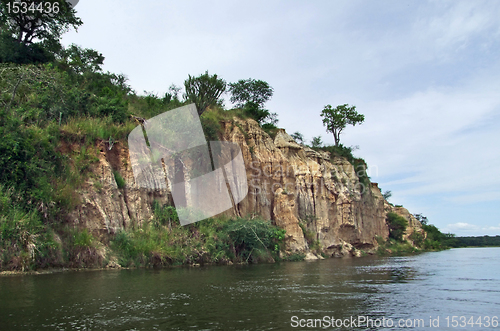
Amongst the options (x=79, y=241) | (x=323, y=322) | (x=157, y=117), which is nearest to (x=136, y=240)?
(x=79, y=241)

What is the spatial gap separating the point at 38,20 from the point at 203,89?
12.7m

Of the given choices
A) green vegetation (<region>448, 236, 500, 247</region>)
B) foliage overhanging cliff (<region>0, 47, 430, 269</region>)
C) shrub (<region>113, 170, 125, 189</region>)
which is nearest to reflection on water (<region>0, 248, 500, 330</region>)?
foliage overhanging cliff (<region>0, 47, 430, 269</region>)

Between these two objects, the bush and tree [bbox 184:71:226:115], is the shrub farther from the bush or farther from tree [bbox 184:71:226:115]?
the bush

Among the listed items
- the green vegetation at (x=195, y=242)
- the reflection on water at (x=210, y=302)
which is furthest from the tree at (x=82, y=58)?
the reflection on water at (x=210, y=302)

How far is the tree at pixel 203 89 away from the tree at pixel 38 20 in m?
9.66

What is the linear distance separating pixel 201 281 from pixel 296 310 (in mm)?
5552

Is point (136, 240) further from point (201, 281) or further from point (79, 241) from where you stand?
point (201, 281)

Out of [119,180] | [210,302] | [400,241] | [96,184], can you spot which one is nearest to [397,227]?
[400,241]

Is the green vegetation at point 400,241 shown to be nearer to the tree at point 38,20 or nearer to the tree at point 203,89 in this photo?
the tree at point 203,89

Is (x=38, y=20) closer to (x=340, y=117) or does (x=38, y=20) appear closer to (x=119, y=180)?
(x=119, y=180)

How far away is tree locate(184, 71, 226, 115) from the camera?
93.6 ft

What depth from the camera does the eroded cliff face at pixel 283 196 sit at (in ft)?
63.5

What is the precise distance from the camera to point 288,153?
126 feet

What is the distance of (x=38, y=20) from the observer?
90.1 ft
